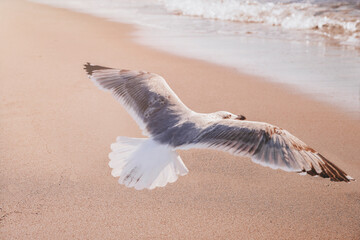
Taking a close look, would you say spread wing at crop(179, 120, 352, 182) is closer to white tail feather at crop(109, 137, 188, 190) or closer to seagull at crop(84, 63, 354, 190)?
seagull at crop(84, 63, 354, 190)

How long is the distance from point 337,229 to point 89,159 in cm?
176

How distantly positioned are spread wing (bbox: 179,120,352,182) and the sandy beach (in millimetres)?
325

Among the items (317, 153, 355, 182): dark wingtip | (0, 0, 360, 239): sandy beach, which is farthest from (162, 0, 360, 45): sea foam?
(317, 153, 355, 182): dark wingtip

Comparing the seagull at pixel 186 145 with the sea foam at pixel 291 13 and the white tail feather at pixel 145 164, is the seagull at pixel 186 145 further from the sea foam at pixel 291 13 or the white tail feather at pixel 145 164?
the sea foam at pixel 291 13

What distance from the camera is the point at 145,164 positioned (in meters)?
2.52

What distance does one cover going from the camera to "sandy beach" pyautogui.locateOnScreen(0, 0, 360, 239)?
7.40 feet

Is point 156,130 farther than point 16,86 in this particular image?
No

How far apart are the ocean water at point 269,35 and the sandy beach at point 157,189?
594mm

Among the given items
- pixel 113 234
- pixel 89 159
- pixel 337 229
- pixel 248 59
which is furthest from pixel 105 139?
pixel 248 59

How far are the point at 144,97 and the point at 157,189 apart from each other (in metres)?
0.82

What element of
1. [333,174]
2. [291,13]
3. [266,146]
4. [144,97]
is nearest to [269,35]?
[291,13]

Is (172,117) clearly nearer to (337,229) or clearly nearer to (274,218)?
(274,218)

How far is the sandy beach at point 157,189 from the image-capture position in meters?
2.26

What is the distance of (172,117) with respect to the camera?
287cm
